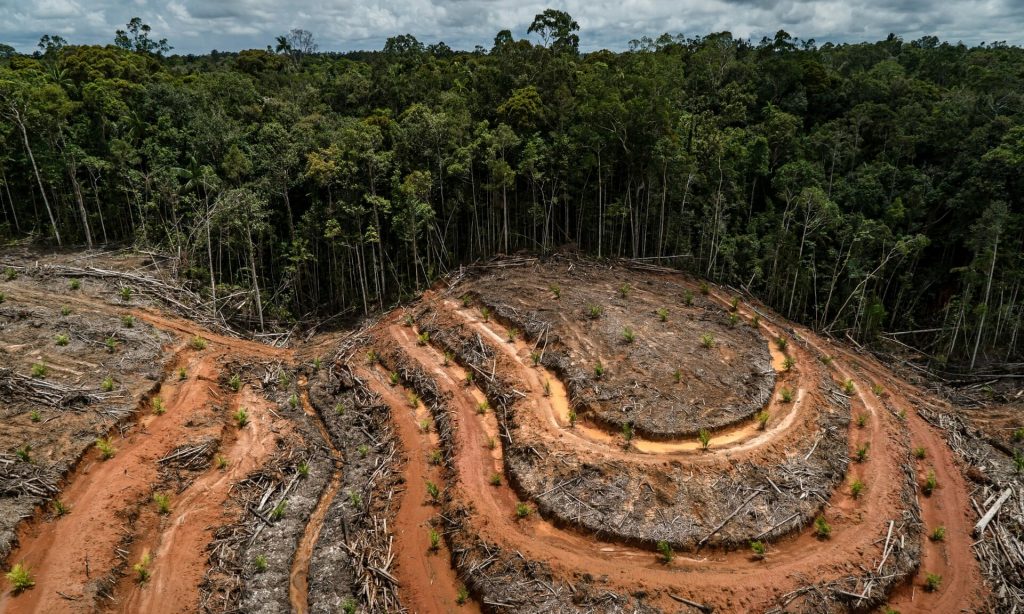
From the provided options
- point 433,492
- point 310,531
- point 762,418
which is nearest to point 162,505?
point 310,531

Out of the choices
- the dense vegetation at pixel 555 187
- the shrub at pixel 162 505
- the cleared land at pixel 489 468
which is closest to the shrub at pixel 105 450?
the cleared land at pixel 489 468

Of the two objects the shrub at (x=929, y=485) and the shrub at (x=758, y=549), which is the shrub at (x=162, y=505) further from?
the shrub at (x=929, y=485)

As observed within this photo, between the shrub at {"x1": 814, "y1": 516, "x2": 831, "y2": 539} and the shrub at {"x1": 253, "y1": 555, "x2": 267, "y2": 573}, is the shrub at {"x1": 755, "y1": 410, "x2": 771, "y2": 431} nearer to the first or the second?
the shrub at {"x1": 814, "y1": 516, "x2": 831, "y2": 539}

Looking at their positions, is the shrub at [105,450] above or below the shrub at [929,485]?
above

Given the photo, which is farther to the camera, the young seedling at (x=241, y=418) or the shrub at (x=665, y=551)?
the young seedling at (x=241, y=418)

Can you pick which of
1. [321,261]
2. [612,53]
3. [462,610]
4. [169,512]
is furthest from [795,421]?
[612,53]

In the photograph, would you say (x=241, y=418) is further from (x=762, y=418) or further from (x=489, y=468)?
(x=762, y=418)
